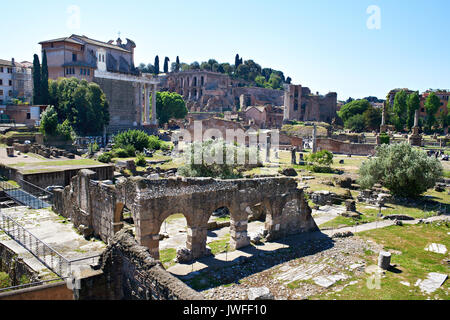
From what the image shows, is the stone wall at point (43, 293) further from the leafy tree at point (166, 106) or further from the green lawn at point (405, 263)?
the leafy tree at point (166, 106)

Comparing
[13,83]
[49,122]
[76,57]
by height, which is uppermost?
[76,57]

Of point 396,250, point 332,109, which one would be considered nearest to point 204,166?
point 396,250

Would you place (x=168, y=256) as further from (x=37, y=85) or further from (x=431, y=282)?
(x=37, y=85)

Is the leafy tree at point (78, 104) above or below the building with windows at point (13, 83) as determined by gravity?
below

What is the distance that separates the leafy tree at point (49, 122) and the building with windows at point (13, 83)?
1823 cm

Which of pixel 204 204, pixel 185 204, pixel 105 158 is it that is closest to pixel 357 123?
pixel 105 158

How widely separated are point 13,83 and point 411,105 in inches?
2921

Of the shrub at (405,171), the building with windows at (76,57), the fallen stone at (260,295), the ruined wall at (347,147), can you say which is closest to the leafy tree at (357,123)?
the ruined wall at (347,147)

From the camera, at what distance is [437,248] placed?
1828 centimetres

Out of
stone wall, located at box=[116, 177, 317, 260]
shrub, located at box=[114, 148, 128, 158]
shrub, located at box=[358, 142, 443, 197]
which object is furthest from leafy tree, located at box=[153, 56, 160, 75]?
stone wall, located at box=[116, 177, 317, 260]

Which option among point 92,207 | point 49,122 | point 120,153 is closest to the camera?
point 92,207

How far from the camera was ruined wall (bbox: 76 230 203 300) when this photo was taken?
9.45 meters

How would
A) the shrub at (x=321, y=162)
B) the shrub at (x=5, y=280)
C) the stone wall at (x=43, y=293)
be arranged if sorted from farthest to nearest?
the shrub at (x=321, y=162) < the shrub at (x=5, y=280) < the stone wall at (x=43, y=293)

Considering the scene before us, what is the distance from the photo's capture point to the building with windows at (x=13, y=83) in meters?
60.6
